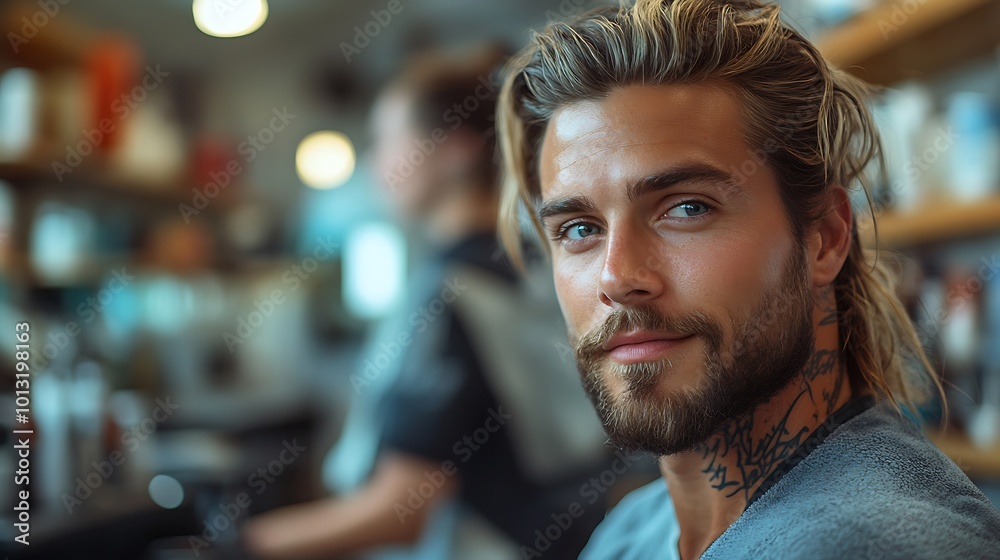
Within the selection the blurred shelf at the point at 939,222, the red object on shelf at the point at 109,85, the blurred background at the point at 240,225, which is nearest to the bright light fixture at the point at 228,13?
the blurred background at the point at 240,225

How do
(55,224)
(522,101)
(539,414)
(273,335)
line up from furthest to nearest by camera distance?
(273,335) < (55,224) < (539,414) < (522,101)

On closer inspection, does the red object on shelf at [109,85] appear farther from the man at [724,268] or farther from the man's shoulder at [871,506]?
the man's shoulder at [871,506]

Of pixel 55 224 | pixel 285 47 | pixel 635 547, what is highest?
pixel 285 47

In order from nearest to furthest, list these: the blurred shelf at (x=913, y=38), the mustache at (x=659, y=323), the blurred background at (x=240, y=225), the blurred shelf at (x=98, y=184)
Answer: the mustache at (x=659, y=323) → the blurred shelf at (x=913, y=38) → the blurred background at (x=240, y=225) → the blurred shelf at (x=98, y=184)

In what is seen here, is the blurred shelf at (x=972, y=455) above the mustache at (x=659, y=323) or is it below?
below

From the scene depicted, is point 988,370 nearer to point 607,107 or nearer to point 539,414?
point 539,414

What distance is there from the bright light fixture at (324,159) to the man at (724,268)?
3.44m

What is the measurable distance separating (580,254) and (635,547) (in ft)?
1.21

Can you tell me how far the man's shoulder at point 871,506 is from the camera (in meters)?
0.54

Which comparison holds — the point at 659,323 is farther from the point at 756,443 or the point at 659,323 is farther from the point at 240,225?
the point at 240,225

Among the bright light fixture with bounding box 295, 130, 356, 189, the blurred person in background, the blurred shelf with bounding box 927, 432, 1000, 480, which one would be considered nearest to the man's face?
the blurred shelf with bounding box 927, 432, 1000, 480

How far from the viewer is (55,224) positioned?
2445mm

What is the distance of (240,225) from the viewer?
376 cm

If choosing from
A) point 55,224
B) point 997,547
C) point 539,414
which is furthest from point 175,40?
point 997,547
